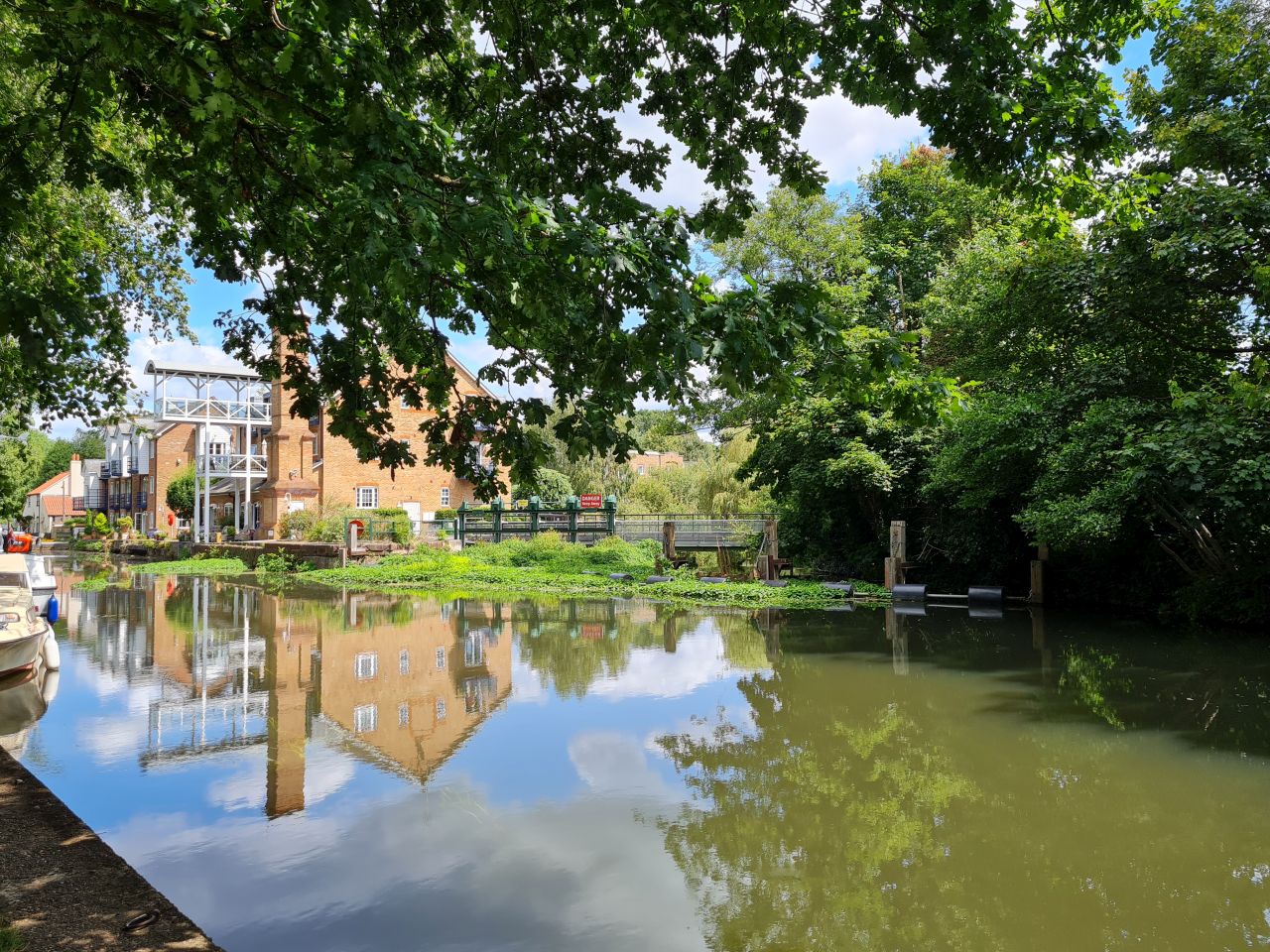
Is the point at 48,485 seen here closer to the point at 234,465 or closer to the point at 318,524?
the point at 234,465

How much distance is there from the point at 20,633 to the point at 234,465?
3118cm

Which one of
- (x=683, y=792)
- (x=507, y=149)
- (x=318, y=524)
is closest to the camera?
(x=507, y=149)

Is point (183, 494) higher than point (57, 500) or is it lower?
higher

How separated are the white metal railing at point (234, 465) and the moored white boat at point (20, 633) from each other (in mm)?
28318

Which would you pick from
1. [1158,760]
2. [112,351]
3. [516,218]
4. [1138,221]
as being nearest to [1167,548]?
[1158,760]

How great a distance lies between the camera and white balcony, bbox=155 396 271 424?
36625 mm

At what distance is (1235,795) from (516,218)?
717cm

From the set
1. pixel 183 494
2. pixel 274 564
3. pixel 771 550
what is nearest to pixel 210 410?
pixel 274 564

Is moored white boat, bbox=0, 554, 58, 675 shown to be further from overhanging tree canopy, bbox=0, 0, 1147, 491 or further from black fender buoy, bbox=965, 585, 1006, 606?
black fender buoy, bbox=965, 585, 1006, 606

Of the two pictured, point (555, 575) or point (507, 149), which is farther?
point (555, 575)

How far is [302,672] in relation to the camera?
39.3ft

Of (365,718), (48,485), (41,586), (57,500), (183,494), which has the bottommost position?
(365,718)

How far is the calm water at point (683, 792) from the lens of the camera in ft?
15.4

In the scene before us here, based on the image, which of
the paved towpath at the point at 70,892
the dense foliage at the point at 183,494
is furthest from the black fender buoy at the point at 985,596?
the dense foliage at the point at 183,494
